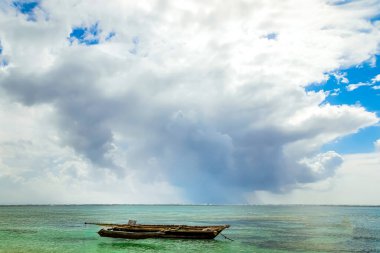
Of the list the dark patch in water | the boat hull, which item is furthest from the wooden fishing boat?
the dark patch in water

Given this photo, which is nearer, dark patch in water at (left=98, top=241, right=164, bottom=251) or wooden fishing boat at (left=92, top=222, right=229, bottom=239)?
dark patch in water at (left=98, top=241, right=164, bottom=251)

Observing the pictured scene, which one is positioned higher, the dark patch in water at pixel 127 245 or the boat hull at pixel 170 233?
the boat hull at pixel 170 233

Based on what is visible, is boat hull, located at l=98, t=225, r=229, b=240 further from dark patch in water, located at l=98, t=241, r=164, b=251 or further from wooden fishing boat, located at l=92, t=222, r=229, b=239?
dark patch in water, located at l=98, t=241, r=164, b=251

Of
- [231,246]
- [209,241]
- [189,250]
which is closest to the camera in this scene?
[189,250]

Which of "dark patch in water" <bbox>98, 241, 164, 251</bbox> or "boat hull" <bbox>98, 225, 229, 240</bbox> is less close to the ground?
"boat hull" <bbox>98, 225, 229, 240</bbox>

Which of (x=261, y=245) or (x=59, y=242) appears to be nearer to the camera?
(x=261, y=245)

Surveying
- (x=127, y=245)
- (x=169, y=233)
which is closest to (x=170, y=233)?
(x=169, y=233)

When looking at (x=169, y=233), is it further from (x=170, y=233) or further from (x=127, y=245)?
(x=127, y=245)

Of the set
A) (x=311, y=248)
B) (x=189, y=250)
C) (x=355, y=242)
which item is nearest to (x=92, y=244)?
(x=189, y=250)

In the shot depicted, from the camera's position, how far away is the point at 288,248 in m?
33.0

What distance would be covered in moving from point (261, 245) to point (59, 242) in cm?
2102

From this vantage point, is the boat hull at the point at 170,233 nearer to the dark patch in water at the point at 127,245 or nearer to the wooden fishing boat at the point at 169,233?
the wooden fishing boat at the point at 169,233

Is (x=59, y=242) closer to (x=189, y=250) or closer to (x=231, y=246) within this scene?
(x=189, y=250)

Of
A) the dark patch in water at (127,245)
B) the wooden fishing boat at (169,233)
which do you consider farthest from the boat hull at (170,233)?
the dark patch in water at (127,245)
